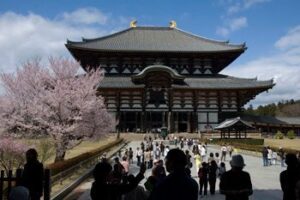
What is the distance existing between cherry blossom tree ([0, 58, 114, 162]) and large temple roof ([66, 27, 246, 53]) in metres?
39.3

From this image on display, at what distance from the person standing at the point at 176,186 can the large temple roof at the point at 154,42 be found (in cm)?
6369

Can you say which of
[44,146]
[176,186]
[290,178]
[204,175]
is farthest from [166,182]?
[44,146]

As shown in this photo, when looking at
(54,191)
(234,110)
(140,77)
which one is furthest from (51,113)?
(234,110)

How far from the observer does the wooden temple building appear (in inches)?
2596

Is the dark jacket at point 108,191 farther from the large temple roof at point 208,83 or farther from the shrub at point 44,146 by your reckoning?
the large temple roof at point 208,83

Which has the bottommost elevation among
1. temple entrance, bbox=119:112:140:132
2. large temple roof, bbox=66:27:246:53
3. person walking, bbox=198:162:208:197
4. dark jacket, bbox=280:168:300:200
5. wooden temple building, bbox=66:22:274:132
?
person walking, bbox=198:162:208:197

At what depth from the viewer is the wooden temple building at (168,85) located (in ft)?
216

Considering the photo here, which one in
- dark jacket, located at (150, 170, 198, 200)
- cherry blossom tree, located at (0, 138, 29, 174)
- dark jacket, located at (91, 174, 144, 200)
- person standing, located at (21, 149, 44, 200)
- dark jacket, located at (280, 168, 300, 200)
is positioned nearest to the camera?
dark jacket, located at (150, 170, 198, 200)

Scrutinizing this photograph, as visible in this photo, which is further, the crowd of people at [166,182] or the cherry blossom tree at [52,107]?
the cherry blossom tree at [52,107]

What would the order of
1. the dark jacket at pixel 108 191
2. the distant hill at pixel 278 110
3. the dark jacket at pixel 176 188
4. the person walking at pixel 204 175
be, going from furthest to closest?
the distant hill at pixel 278 110
the person walking at pixel 204 175
the dark jacket at pixel 108 191
the dark jacket at pixel 176 188

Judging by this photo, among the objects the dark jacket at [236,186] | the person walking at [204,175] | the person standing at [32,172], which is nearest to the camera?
the dark jacket at [236,186]

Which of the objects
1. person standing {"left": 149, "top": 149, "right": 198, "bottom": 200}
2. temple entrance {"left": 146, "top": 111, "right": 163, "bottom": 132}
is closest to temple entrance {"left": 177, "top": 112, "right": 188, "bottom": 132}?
temple entrance {"left": 146, "top": 111, "right": 163, "bottom": 132}

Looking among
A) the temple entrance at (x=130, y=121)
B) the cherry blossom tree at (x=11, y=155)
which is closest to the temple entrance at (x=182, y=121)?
the temple entrance at (x=130, y=121)

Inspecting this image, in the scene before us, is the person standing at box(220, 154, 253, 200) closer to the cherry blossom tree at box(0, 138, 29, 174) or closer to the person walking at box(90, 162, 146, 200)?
the person walking at box(90, 162, 146, 200)
